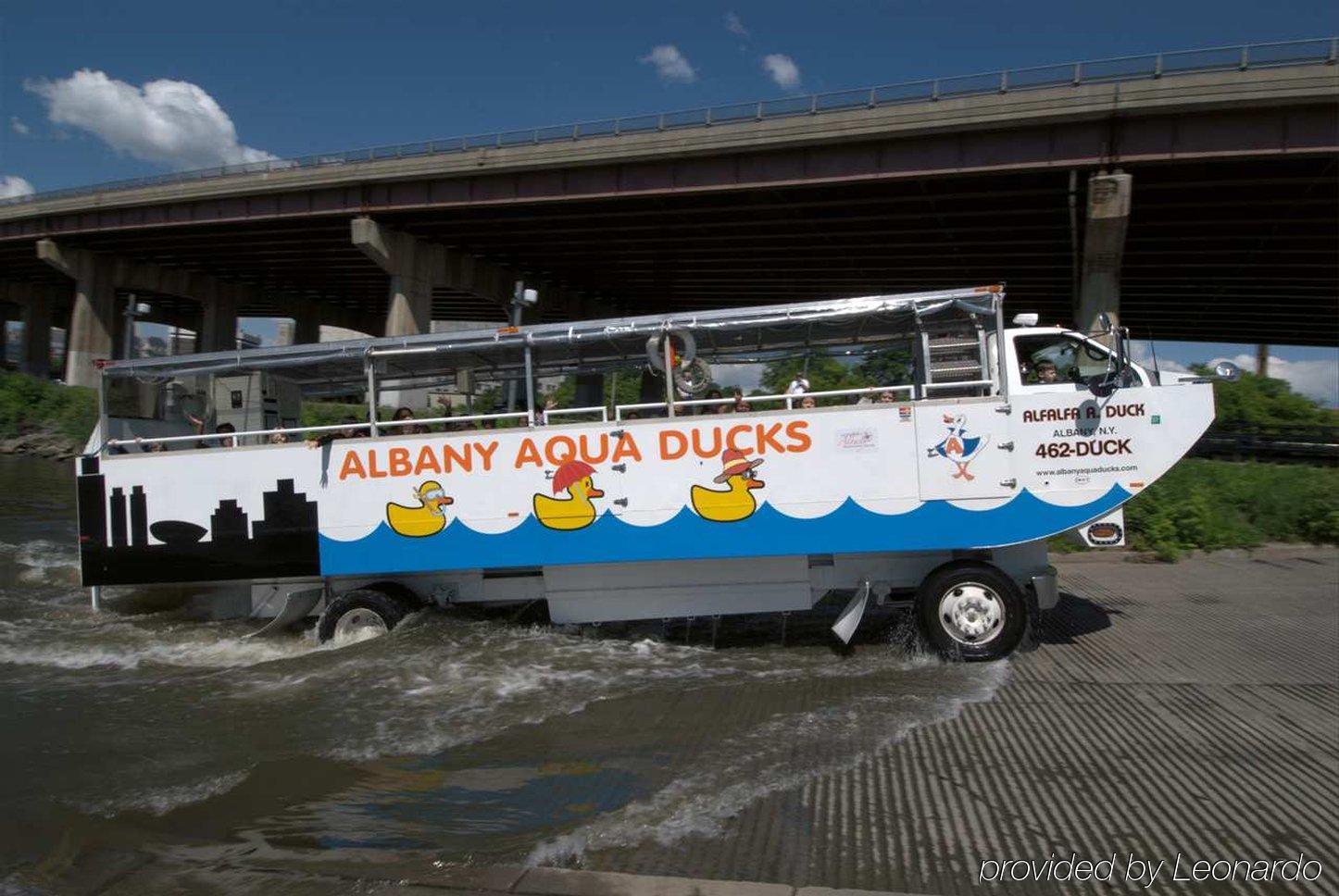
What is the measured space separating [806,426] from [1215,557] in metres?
7.24

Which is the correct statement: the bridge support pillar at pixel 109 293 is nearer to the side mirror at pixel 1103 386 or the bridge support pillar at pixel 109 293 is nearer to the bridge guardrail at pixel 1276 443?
the bridge guardrail at pixel 1276 443

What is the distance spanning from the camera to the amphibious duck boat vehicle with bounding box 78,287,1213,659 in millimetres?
7410

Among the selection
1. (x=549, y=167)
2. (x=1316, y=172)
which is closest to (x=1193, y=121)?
(x=1316, y=172)

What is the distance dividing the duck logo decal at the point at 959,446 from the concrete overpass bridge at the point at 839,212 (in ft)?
65.8

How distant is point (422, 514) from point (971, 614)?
16.0 feet

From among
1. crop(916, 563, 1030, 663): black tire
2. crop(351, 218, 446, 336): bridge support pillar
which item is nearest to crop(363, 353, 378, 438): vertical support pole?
crop(916, 563, 1030, 663): black tire

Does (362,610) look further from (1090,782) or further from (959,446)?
(1090,782)

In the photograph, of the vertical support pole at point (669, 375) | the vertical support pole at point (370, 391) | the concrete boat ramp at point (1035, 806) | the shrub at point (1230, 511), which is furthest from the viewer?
the shrub at point (1230, 511)

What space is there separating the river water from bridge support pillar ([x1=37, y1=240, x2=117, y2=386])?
156 ft

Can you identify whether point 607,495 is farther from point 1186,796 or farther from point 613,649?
point 1186,796

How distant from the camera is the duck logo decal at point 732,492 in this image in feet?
25.4

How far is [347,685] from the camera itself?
24.1 ft

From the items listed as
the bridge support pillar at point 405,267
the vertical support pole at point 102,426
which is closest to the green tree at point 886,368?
the vertical support pole at point 102,426

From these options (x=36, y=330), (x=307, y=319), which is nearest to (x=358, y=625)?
(x=307, y=319)
